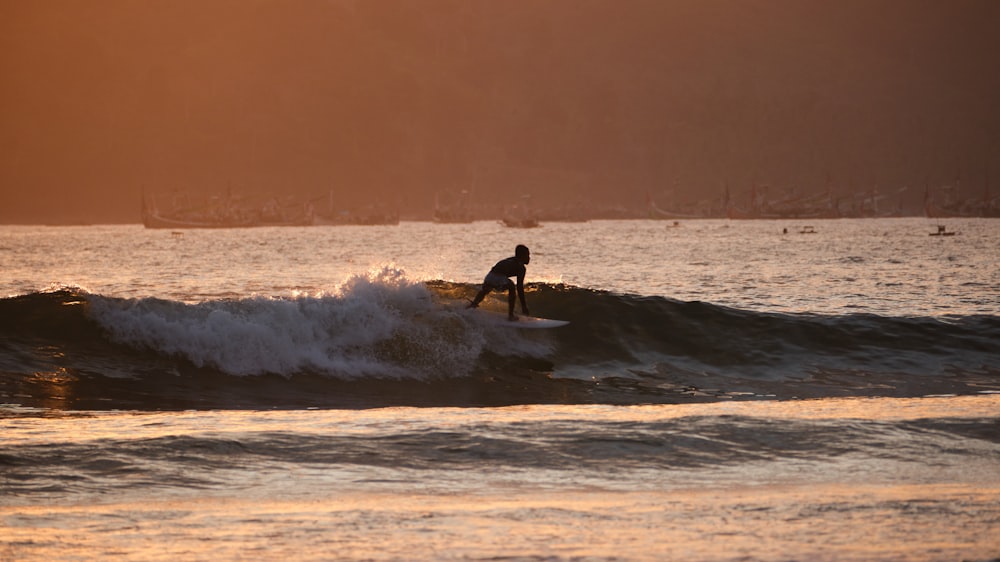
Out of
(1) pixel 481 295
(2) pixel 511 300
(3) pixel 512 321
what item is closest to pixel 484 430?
(1) pixel 481 295

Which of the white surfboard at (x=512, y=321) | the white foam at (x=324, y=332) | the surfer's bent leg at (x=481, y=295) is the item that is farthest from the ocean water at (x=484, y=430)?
the surfer's bent leg at (x=481, y=295)

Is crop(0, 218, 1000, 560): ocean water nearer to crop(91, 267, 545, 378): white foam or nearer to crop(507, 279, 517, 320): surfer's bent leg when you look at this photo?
crop(91, 267, 545, 378): white foam

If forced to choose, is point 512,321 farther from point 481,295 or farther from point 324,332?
point 324,332

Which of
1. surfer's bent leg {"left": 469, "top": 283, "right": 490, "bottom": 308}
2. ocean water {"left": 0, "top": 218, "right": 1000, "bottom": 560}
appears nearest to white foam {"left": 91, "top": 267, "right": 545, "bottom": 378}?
ocean water {"left": 0, "top": 218, "right": 1000, "bottom": 560}

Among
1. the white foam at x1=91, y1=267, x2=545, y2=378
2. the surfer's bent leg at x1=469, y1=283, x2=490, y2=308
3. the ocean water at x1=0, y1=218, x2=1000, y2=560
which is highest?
the surfer's bent leg at x1=469, y1=283, x2=490, y2=308

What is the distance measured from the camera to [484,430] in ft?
55.3

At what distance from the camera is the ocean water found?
11.0m

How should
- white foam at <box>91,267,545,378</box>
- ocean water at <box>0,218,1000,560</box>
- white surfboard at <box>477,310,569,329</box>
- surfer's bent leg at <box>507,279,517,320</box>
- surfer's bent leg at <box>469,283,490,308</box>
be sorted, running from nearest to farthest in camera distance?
ocean water at <box>0,218,1000,560</box> → white foam at <box>91,267,545,378</box> → surfer's bent leg at <box>469,283,490,308</box> → surfer's bent leg at <box>507,279,517,320</box> → white surfboard at <box>477,310,569,329</box>

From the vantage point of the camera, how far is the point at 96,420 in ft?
60.5

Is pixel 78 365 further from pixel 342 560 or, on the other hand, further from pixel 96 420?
pixel 342 560

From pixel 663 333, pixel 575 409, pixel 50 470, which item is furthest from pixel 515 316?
pixel 50 470

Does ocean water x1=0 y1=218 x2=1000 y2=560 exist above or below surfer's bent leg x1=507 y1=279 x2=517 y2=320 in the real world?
below

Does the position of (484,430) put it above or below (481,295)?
A: below

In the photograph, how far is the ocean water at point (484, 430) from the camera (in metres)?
11.0
